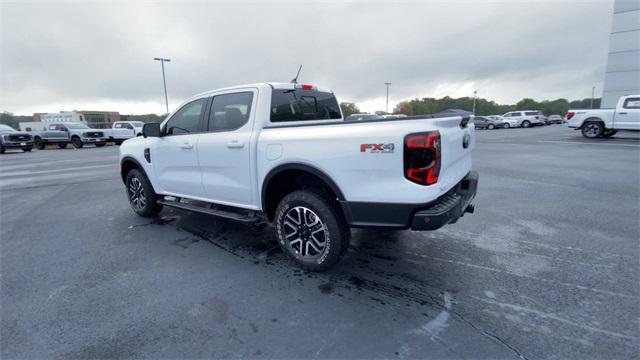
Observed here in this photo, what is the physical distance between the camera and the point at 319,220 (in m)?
3.12

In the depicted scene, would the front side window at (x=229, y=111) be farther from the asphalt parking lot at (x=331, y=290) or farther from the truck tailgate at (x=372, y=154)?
the asphalt parking lot at (x=331, y=290)

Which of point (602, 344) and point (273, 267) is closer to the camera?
point (602, 344)

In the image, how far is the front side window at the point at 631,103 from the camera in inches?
555

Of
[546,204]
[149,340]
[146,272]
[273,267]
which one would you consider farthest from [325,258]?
[546,204]

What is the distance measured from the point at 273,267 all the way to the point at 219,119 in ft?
6.39

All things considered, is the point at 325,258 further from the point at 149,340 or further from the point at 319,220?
the point at 149,340

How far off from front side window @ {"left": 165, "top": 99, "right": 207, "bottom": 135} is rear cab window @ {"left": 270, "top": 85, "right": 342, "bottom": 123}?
1.15 metres

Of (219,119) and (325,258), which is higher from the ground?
(219,119)

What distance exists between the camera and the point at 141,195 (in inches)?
205

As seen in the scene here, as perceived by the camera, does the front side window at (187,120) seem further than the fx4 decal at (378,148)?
Yes

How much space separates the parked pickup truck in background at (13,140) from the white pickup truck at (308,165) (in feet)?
70.5

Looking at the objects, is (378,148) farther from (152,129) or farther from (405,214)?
(152,129)

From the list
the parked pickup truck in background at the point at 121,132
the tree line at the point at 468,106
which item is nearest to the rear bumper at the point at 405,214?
the parked pickup truck in background at the point at 121,132

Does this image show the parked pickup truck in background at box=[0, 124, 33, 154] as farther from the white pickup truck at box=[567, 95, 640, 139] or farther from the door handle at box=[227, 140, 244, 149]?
the white pickup truck at box=[567, 95, 640, 139]
